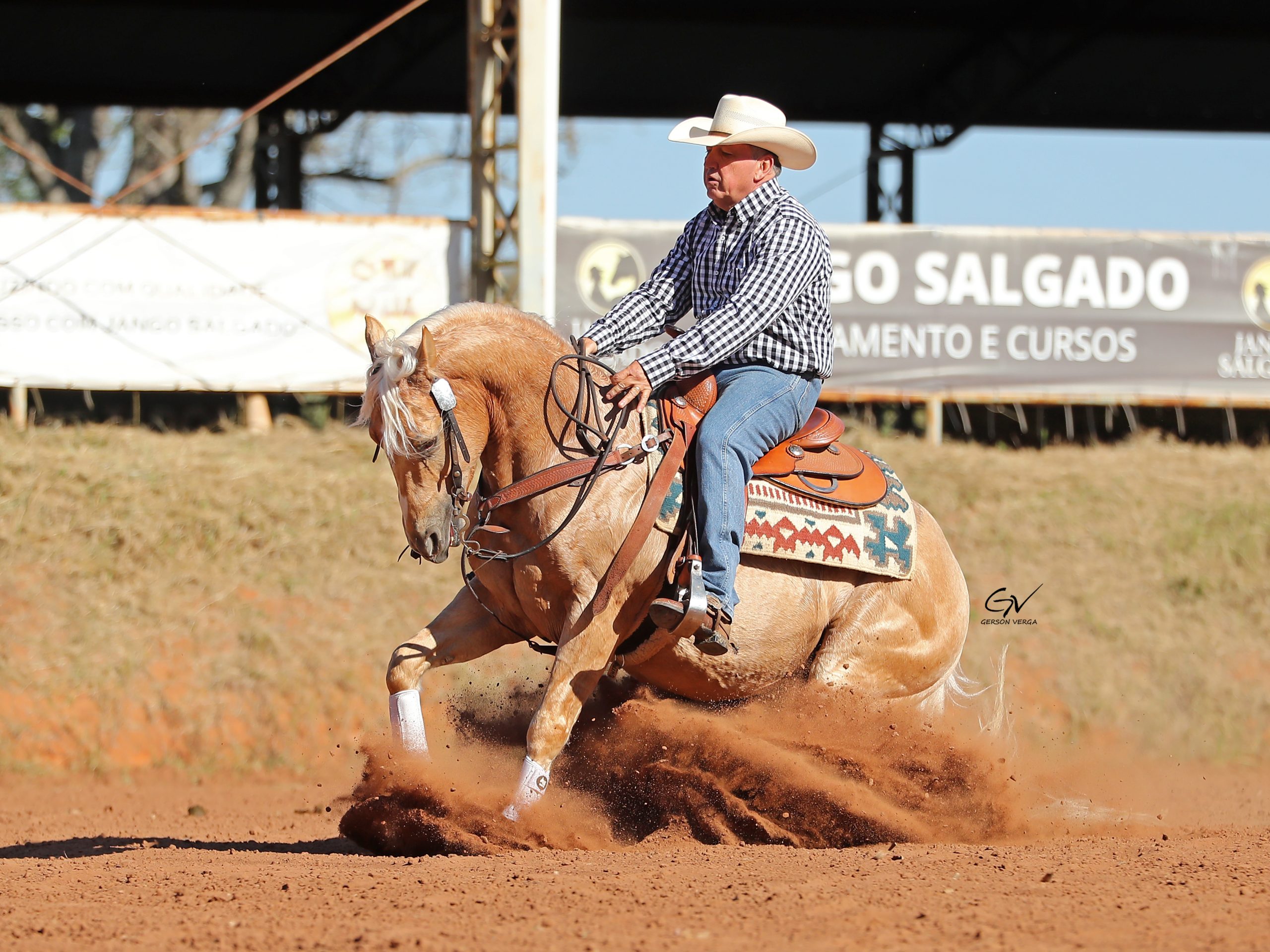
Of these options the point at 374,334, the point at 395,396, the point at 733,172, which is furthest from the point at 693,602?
the point at 733,172

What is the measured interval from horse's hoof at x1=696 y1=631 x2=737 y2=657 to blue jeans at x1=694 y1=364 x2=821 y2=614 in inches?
5.0

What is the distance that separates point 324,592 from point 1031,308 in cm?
705

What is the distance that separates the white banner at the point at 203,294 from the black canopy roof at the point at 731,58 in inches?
234

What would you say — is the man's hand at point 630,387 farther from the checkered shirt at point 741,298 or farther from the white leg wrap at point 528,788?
the white leg wrap at point 528,788

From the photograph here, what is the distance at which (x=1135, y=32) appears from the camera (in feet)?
56.4

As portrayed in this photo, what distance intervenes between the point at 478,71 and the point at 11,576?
19.9 feet

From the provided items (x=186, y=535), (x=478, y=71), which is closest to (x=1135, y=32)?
(x=478, y=71)

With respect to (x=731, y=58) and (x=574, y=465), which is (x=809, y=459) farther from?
(x=731, y=58)

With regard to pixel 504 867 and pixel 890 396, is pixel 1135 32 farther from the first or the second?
pixel 504 867

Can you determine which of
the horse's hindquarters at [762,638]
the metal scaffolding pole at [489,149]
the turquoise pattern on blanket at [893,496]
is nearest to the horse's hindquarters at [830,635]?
the horse's hindquarters at [762,638]

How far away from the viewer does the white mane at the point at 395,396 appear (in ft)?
15.3

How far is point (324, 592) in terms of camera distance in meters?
9.55

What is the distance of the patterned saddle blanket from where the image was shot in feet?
17.2

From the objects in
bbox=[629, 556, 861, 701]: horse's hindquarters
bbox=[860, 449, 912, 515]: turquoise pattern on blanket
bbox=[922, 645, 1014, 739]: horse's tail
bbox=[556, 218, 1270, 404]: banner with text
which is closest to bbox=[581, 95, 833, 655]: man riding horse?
bbox=[629, 556, 861, 701]: horse's hindquarters
